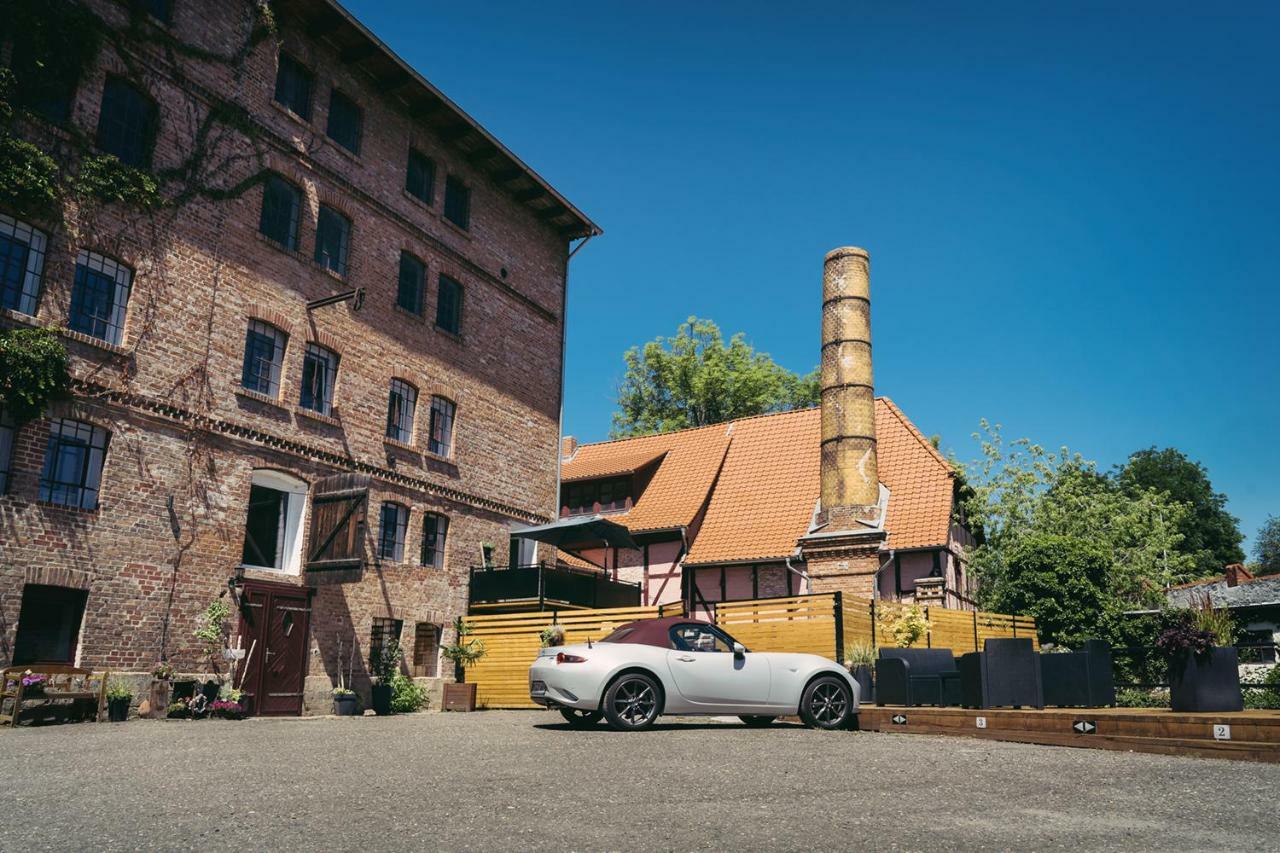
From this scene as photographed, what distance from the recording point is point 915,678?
12859 mm

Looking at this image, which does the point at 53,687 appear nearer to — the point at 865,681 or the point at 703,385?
the point at 865,681

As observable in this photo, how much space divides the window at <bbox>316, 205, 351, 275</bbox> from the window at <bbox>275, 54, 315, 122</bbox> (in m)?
2.03

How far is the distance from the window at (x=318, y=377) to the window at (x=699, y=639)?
10449mm

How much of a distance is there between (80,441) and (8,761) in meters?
7.62

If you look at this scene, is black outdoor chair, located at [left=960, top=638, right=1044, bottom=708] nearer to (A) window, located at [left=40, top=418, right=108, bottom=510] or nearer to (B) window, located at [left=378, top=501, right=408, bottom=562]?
(B) window, located at [left=378, top=501, right=408, bottom=562]

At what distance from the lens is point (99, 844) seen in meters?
4.55

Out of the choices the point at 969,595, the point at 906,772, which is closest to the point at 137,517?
the point at 906,772

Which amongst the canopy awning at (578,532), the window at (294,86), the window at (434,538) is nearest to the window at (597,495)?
the canopy awning at (578,532)

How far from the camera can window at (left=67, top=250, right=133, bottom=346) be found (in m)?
14.8

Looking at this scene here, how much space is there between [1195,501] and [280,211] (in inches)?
2416

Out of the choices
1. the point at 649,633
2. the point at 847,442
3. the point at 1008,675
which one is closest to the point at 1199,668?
the point at 1008,675

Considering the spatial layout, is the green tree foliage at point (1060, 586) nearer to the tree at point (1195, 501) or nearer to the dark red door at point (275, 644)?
the dark red door at point (275, 644)

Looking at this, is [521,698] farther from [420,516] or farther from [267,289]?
[267,289]

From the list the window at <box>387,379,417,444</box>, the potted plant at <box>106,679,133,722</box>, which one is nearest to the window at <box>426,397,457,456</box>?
the window at <box>387,379,417,444</box>
